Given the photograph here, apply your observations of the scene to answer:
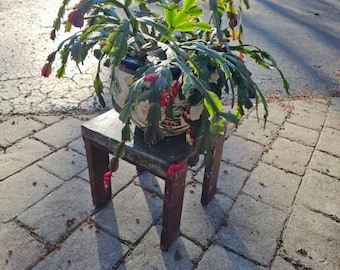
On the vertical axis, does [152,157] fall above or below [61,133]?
above

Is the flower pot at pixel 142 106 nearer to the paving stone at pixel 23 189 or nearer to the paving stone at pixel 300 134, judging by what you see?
the paving stone at pixel 23 189

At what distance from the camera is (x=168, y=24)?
124 centimetres

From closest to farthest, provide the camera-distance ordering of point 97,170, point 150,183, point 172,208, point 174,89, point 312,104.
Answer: point 174,89 → point 172,208 → point 97,170 → point 150,183 → point 312,104

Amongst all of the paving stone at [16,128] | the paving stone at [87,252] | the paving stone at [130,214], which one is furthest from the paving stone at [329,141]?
the paving stone at [16,128]

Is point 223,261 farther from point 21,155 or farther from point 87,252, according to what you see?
point 21,155

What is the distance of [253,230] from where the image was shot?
5.21ft

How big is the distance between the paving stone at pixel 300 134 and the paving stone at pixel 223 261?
1081mm

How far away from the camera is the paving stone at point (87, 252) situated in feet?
4.50

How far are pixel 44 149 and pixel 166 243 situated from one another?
973mm

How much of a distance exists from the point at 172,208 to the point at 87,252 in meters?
0.41

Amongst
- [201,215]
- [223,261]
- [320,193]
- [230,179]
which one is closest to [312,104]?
[320,193]

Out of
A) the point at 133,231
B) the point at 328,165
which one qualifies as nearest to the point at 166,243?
the point at 133,231

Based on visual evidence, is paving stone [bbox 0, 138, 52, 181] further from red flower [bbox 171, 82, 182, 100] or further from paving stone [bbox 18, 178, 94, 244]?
red flower [bbox 171, 82, 182, 100]

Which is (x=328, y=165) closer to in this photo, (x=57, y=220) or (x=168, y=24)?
(x=168, y=24)
